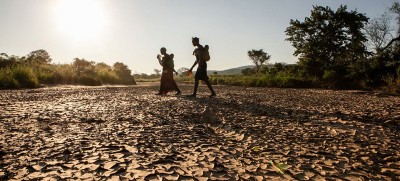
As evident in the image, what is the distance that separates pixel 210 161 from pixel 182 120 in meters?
2.17

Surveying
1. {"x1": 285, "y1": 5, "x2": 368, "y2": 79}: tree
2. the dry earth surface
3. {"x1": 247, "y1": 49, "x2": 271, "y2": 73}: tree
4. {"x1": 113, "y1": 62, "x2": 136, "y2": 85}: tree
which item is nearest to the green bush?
the dry earth surface

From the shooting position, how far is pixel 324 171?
7.41 ft

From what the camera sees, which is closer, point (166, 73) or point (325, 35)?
point (166, 73)

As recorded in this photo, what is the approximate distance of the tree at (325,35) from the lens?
83.4 feet

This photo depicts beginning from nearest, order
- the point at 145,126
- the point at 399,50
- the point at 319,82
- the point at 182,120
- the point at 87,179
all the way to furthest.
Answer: the point at 87,179
the point at 145,126
the point at 182,120
the point at 399,50
the point at 319,82

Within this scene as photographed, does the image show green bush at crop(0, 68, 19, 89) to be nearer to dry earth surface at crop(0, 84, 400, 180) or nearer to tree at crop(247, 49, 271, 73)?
dry earth surface at crop(0, 84, 400, 180)

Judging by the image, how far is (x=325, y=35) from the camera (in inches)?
1040

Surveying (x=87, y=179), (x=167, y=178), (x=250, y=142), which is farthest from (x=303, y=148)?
(x=87, y=179)

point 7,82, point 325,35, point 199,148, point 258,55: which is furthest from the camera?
point 258,55

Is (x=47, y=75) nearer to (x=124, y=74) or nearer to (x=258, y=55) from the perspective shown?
(x=124, y=74)

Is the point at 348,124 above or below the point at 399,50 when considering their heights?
below

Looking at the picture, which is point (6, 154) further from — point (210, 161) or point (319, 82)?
point (319, 82)

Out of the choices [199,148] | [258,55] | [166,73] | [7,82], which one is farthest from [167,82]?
[258,55]

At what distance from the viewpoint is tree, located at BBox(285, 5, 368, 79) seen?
83.4 feet
